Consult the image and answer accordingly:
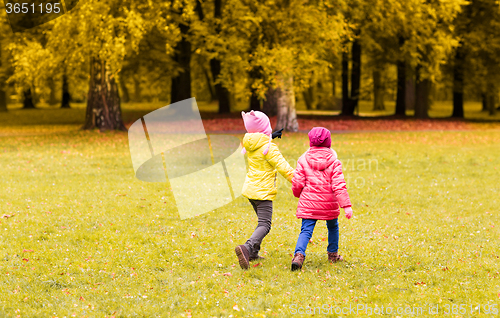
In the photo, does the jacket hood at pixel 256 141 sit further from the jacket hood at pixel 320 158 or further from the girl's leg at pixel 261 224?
the girl's leg at pixel 261 224

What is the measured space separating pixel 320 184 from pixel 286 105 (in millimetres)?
16752

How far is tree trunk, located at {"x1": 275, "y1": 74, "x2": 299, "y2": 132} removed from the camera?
21.7 m

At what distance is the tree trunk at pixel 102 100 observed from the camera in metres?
22.3

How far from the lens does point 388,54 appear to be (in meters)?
32.4

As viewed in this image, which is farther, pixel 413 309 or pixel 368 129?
pixel 368 129

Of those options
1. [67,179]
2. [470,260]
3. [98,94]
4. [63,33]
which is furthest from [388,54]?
[470,260]

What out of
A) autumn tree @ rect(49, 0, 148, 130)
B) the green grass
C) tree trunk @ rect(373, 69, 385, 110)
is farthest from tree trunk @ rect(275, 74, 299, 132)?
tree trunk @ rect(373, 69, 385, 110)

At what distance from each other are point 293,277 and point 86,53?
53.8ft

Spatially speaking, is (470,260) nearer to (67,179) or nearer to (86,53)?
(67,179)

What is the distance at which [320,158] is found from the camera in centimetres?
580

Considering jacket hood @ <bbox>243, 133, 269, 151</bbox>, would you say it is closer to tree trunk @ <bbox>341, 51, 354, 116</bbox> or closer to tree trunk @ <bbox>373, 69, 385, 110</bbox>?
tree trunk @ <bbox>341, 51, 354, 116</bbox>

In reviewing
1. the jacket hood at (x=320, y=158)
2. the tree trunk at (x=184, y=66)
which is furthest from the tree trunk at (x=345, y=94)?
the jacket hood at (x=320, y=158)

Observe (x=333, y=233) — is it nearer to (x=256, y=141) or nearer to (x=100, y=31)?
(x=256, y=141)

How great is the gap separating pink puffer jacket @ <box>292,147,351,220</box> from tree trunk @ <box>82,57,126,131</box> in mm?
17821
